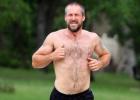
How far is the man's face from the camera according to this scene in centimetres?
760

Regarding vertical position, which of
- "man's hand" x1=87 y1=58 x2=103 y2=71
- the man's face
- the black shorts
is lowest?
the black shorts

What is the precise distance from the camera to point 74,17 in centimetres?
761

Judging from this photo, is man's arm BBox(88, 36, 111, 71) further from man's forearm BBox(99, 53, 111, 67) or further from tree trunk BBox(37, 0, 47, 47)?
tree trunk BBox(37, 0, 47, 47)

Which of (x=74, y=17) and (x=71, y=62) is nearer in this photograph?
(x=74, y=17)

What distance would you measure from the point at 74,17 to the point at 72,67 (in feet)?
2.16

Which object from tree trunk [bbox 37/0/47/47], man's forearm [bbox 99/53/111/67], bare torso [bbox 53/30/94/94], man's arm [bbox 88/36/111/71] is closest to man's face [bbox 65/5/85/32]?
bare torso [bbox 53/30/94/94]

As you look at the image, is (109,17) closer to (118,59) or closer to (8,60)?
(8,60)

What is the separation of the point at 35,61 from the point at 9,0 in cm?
2016

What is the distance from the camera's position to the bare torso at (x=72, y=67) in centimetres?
791

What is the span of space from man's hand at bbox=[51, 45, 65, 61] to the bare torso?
11 centimetres

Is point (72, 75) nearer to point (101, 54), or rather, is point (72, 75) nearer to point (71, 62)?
point (71, 62)

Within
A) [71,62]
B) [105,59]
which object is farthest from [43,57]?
[105,59]

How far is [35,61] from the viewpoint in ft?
25.5

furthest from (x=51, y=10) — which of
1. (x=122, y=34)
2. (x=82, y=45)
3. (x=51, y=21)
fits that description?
(x=82, y=45)
